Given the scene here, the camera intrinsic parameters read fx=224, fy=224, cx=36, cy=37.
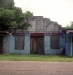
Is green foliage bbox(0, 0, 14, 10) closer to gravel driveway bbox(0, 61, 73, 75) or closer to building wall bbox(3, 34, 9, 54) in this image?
building wall bbox(3, 34, 9, 54)

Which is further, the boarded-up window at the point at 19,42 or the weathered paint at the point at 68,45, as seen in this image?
the boarded-up window at the point at 19,42

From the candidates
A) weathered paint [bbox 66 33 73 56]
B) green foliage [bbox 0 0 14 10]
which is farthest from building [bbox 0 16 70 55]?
green foliage [bbox 0 0 14 10]

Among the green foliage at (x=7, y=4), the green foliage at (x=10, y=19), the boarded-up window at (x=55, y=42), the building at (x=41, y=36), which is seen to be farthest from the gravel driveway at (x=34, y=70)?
the green foliage at (x=7, y=4)

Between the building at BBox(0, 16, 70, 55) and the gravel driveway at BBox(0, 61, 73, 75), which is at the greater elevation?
the building at BBox(0, 16, 70, 55)

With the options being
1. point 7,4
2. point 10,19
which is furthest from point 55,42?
point 7,4

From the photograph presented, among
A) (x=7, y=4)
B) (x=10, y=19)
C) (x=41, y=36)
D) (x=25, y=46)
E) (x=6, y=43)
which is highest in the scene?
(x=7, y=4)

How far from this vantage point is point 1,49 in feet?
86.7

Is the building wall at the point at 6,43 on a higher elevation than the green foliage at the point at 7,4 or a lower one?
lower

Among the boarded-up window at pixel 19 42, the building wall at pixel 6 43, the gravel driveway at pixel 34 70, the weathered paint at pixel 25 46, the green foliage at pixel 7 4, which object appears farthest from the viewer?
the green foliage at pixel 7 4

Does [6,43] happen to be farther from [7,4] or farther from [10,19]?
[7,4]

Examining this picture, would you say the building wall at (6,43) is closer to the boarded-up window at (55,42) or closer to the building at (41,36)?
the building at (41,36)

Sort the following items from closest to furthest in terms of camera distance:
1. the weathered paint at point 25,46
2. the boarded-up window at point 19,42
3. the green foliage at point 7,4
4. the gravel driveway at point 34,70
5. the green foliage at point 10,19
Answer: the gravel driveway at point 34,70 < the weathered paint at point 25,46 < the boarded-up window at point 19,42 < the green foliage at point 10,19 < the green foliage at point 7,4

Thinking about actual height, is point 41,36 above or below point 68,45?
above

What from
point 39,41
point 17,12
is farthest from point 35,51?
point 17,12
